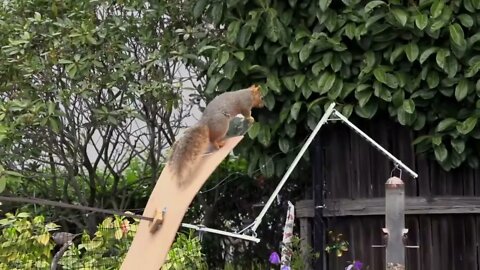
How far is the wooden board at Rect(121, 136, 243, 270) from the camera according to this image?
2.97 meters

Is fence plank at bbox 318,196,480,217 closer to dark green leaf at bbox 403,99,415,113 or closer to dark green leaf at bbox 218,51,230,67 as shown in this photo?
dark green leaf at bbox 403,99,415,113

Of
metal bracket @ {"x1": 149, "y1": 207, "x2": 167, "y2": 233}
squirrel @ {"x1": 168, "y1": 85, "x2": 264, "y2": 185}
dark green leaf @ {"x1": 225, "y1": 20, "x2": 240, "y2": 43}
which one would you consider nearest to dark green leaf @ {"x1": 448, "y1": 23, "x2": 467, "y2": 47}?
dark green leaf @ {"x1": 225, "y1": 20, "x2": 240, "y2": 43}

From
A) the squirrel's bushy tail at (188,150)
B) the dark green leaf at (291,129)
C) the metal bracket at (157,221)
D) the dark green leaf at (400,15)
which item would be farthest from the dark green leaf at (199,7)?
the metal bracket at (157,221)

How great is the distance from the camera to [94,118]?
22.7 ft

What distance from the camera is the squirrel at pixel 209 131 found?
10.4 feet

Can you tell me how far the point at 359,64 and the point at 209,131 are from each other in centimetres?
252

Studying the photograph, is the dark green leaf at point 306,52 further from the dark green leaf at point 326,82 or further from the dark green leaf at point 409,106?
the dark green leaf at point 409,106

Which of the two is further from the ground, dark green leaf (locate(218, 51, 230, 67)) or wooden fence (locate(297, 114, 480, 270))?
dark green leaf (locate(218, 51, 230, 67))

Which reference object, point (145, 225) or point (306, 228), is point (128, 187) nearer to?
point (306, 228)

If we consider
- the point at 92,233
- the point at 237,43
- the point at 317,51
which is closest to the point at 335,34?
the point at 317,51

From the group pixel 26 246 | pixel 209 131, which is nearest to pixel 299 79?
pixel 26 246

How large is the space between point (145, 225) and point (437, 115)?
2.98m

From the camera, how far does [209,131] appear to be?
134 inches

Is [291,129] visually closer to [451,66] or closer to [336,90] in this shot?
[336,90]
